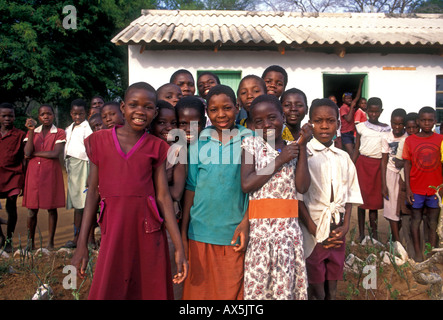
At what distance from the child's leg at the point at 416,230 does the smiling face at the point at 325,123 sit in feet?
7.24

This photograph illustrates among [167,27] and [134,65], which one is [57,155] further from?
[167,27]

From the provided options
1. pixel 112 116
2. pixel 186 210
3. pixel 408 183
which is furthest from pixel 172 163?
pixel 408 183

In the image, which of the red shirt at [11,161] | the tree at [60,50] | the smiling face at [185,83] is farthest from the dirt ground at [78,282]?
the tree at [60,50]

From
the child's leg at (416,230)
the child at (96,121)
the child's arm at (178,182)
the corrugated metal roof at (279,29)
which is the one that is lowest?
the child's leg at (416,230)

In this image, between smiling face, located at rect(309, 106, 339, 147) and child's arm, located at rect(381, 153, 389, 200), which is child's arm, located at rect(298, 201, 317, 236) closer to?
smiling face, located at rect(309, 106, 339, 147)

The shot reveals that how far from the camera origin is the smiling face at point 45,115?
4.39 meters

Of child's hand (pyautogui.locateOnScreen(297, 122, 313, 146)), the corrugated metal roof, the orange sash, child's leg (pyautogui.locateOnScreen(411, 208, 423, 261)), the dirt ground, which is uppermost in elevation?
the corrugated metal roof

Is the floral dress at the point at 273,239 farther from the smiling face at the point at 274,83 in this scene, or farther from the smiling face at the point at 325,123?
the smiling face at the point at 274,83

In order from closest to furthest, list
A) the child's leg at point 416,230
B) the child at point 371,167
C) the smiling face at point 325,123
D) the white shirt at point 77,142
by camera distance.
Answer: the smiling face at point 325,123 < the child's leg at point 416,230 < the white shirt at point 77,142 < the child at point 371,167

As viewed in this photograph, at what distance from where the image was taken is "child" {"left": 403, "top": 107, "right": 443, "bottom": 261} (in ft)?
13.0

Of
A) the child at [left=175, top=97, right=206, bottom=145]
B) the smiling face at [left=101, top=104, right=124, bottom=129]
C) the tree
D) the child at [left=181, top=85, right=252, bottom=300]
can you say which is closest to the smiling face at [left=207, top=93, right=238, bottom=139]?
the child at [left=181, top=85, right=252, bottom=300]

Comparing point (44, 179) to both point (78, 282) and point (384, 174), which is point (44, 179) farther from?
point (384, 174)

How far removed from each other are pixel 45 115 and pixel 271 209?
347 cm

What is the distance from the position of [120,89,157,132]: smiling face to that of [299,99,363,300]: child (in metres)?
1.13
